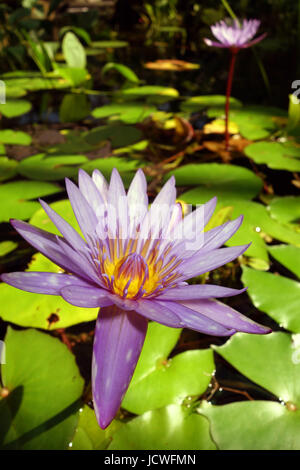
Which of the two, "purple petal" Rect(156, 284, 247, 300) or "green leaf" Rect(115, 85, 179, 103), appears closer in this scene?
"purple petal" Rect(156, 284, 247, 300)

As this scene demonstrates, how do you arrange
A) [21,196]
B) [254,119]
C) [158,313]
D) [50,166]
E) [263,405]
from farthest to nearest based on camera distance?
[254,119]
[50,166]
[21,196]
[263,405]
[158,313]

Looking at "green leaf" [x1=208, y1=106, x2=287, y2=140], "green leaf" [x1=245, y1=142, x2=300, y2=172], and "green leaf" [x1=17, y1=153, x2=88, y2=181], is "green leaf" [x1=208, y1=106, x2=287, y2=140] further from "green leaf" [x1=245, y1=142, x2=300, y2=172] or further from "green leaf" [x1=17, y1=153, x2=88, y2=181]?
"green leaf" [x1=17, y1=153, x2=88, y2=181]

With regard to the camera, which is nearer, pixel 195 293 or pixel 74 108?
pixel 195 293

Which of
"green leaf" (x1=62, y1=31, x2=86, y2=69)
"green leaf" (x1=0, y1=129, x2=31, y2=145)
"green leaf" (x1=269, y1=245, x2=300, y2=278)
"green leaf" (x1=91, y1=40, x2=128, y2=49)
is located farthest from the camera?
"green leaf" (x1=91, y1=40, x2=128, y2=49)

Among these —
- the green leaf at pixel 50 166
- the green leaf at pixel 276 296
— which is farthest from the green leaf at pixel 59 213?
the green leaf at pixel 276 296

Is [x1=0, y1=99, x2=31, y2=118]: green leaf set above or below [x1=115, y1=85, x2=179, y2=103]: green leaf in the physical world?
below

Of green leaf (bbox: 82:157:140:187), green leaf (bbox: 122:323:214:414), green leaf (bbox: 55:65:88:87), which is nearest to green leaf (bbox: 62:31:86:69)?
green leaf (bbox: 55:65:88:87)

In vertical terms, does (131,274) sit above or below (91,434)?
above

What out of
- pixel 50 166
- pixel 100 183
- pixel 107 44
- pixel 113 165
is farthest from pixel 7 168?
pixel 107 44

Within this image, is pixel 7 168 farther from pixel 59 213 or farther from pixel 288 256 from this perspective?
pixel 288 256
